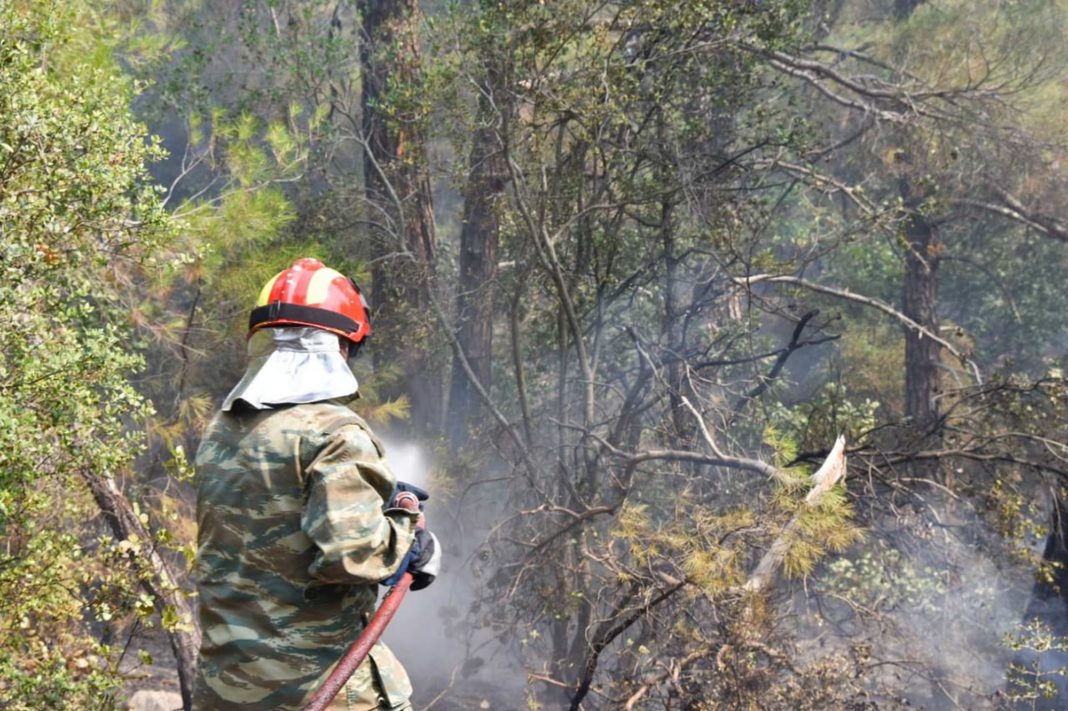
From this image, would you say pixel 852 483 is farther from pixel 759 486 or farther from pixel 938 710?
pixel 938 710

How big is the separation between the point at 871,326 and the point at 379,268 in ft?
28.0

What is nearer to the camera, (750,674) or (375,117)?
(750,674)

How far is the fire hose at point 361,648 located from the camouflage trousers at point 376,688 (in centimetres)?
6

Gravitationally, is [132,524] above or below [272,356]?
below

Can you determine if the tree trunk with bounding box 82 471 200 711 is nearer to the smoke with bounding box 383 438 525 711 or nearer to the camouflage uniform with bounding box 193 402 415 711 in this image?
the camouflage uniform with bounding box 193 402 415 711

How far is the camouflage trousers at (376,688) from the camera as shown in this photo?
255cm

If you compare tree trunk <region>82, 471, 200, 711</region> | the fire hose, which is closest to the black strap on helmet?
the fire hose

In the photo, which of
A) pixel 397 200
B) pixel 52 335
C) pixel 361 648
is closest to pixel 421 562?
pixel 361 648

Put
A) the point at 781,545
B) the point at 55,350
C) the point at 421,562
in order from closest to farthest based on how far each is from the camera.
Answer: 1. the point at 421,562
2. the point at 55,350
3. the point at 781,545

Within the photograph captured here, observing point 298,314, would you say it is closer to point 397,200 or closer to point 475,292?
point 397,200

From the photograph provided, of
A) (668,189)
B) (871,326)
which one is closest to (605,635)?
(668,189)

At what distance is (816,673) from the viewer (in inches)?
183

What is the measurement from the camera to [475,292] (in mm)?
8562

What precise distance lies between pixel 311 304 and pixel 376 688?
1.07 meters
